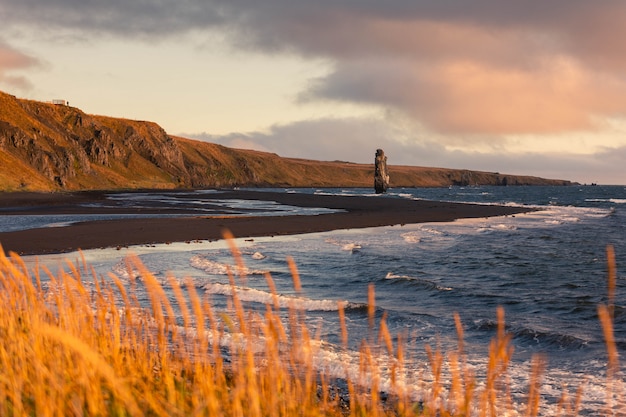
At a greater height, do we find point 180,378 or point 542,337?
point 180,378

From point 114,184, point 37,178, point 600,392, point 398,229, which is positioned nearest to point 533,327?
point 600,392

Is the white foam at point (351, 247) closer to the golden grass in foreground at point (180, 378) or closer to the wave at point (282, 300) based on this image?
the wave at point (282, 300)

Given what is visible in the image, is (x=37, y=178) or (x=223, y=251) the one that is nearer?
(x=223, y=251)

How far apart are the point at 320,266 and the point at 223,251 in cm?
618

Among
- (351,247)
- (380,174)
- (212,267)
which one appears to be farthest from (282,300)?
(380,174)

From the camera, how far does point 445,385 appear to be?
970 cm

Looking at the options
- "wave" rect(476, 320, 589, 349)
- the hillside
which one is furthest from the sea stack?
"wave" rect(476, 320, 589, 349)

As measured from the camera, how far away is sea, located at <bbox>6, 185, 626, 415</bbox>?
1073cm

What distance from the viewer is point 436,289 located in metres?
19.0

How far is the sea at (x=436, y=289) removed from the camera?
1073cm

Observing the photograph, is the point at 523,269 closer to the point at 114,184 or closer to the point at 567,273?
the point at 567,273

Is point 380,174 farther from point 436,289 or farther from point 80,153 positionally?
point 436,289

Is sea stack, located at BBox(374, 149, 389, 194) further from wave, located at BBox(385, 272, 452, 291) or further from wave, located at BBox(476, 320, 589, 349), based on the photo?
wave, located at BBox(476, 320, 589, 349)

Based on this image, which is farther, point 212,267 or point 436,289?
point 212,267
